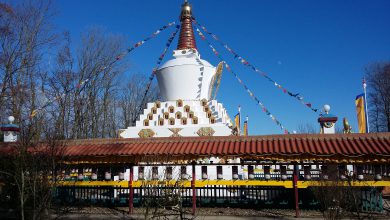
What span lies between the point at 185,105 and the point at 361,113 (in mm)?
10654

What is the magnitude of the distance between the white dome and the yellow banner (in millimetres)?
9827

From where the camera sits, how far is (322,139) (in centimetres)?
1295

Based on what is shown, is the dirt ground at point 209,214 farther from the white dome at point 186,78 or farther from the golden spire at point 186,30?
the golden spire at point 186,30

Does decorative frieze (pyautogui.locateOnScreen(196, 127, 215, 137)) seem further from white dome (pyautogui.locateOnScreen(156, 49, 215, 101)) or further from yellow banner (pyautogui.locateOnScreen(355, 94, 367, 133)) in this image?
yellow banner (pyautogui.locateOnScreen(355, 94, 367, 133))

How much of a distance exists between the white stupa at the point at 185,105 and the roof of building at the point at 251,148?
727 centimetres

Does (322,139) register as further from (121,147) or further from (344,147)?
(121,147)

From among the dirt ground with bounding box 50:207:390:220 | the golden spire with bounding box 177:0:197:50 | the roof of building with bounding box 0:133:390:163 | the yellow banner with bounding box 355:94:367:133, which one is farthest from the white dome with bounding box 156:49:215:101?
the dirt ground with bounding box 50:207:390:220

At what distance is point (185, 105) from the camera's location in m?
22.2

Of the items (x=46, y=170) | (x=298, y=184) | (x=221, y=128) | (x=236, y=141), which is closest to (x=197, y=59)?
(x=221, y=128)

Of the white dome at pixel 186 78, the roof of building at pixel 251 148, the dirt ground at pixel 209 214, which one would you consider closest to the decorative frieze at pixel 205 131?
the white dome at pixel 186 78

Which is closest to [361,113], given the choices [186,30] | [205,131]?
[205,131]

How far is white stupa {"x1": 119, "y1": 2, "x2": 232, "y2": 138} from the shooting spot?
2160cm

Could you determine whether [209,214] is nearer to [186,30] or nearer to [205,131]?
[205,131]

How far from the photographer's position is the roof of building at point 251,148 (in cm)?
1201
